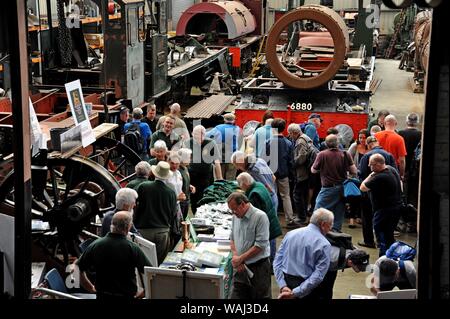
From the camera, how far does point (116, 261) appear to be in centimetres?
541

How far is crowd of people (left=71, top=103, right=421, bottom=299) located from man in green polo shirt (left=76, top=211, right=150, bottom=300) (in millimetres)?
33

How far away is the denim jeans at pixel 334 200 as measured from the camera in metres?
8.51

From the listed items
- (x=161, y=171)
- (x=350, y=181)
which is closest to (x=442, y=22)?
(x=161, y=171)

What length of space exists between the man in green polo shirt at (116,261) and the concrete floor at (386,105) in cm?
190

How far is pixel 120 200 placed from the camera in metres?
6.15

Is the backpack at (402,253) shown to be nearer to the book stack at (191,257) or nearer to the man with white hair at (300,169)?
the book stack at (191,257)

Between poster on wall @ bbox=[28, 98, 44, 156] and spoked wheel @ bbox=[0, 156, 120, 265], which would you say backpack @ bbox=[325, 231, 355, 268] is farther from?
poster on wall @ bbox=[28, 98, 44, 156]

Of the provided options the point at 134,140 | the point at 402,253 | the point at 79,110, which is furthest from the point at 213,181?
the point at 402,253

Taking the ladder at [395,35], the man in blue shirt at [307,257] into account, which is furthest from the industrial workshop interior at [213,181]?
the ladder at [395,35]

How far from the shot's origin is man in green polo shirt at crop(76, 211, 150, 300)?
5402mm

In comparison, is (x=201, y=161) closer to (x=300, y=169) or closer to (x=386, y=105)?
(x=300, y=169)

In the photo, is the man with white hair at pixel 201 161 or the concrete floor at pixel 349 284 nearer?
the concrete floor at pixel 349 284

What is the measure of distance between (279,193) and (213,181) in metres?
0.96
